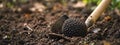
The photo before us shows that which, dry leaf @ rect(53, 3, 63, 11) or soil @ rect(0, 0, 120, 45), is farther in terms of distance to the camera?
dry leaf @ rect(53, 3, 63, 11)

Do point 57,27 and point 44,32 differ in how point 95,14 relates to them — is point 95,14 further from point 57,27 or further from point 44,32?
point 44,32

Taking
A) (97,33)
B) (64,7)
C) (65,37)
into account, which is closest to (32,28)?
(65,37)

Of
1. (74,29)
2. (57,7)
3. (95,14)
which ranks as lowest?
(74,29)

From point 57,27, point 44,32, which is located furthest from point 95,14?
point 44,32

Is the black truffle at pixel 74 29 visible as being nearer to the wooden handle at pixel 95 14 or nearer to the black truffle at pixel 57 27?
the black truffle at pixel 57 27

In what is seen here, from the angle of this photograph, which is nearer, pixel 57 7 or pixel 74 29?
pixel 74 29

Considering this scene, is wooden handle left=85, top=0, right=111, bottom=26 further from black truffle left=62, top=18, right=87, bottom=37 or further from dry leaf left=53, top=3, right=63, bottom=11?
dry leaf left=53, top=3, right=63, bottom=11

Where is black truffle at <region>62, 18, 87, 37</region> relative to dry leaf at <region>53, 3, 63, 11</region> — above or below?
below

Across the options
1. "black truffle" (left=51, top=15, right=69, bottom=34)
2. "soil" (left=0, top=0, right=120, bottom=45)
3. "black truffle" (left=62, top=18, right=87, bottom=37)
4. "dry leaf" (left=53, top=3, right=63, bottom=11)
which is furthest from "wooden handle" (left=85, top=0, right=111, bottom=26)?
"dry leaf" (left=53, top=3, right=63, bottom=11)
